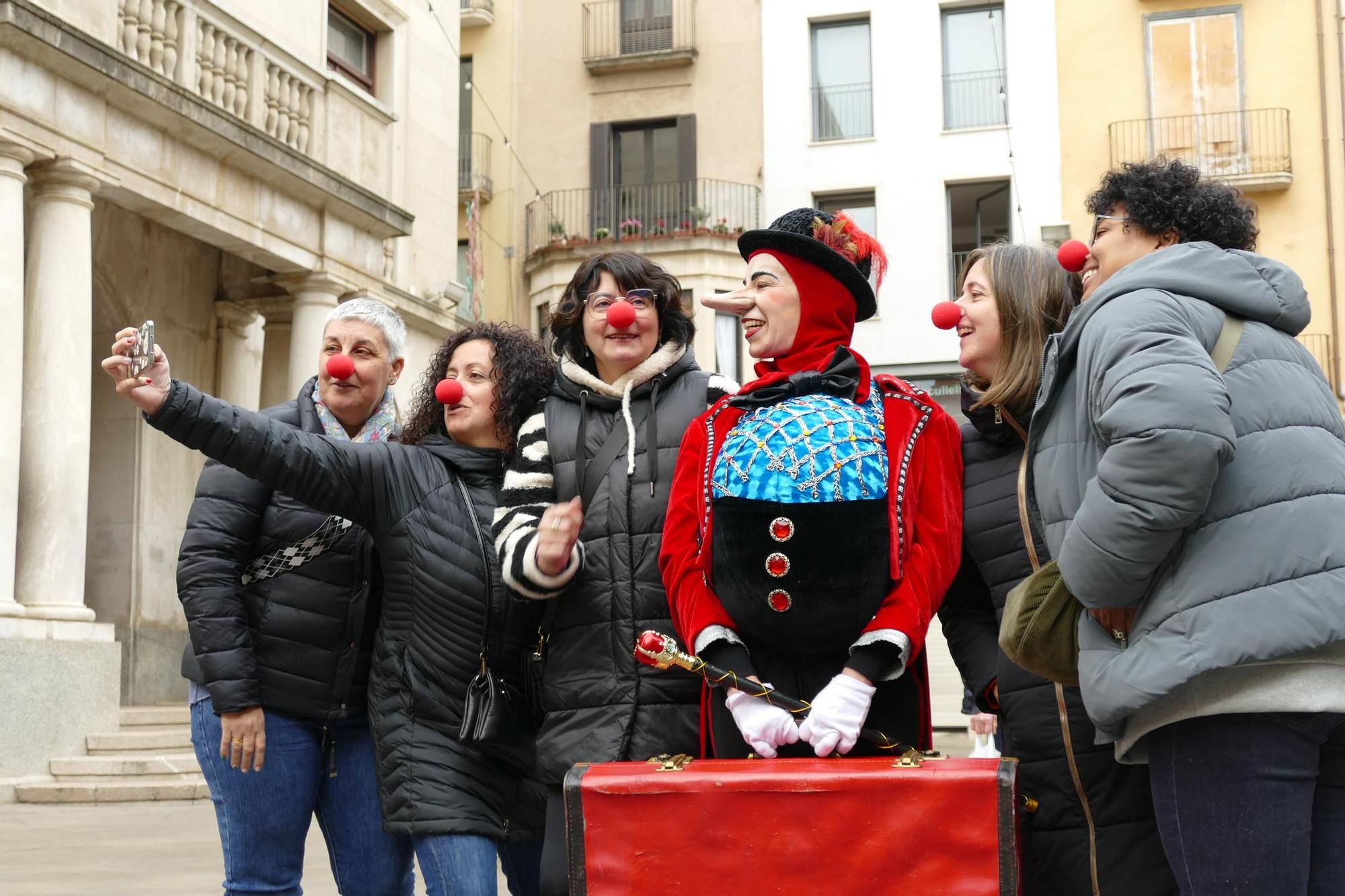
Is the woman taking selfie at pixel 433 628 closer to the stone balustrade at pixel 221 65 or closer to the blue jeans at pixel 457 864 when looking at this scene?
the blue jeans at pixel 457 864

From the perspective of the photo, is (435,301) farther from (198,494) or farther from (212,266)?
(198,494)

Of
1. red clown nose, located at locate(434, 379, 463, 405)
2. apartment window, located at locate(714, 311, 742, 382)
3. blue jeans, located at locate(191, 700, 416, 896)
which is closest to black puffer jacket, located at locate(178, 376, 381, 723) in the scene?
blue jeans, located at locate(191, 700, 416, 896)

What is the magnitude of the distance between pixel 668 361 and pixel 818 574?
3.08 feet

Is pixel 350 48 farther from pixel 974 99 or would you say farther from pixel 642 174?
pixel 974 99

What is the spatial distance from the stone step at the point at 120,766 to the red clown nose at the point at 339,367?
25.1 feet

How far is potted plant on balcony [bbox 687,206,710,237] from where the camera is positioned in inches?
1024

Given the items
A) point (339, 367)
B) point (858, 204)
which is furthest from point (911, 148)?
point (339, 367)

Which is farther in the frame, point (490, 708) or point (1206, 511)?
point (490, 708)

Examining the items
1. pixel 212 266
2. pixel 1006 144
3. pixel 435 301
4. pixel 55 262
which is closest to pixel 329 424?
pixel 55 262

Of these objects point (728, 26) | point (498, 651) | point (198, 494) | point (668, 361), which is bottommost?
point (498, 651)

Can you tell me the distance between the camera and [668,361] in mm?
3900

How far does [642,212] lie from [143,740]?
55.7ft

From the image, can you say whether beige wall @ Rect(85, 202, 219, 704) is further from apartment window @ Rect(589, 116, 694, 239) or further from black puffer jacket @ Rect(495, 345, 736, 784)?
apartment window @ Rect(589, 116, 694, 239)

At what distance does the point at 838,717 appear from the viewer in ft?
10.0
